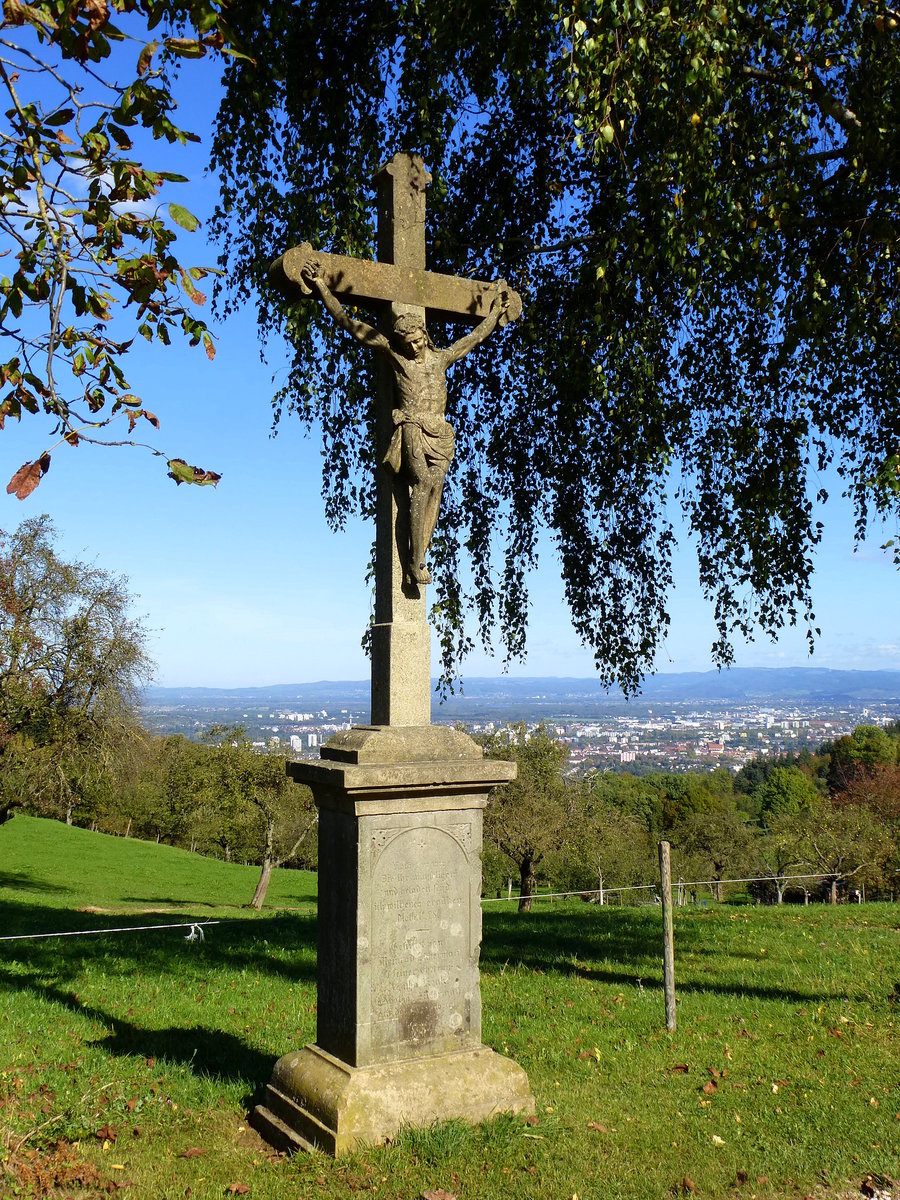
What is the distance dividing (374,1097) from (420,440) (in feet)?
11.1

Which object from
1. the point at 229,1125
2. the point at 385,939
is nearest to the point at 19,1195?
the point at 229,1125

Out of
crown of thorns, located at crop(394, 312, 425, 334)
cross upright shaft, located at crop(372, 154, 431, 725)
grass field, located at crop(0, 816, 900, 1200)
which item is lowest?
grass field, located at crop(0, 816, 900, 1200)

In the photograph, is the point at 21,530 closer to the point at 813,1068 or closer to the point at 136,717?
the point at 136,717

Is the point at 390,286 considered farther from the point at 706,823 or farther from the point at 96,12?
the point at 706,823

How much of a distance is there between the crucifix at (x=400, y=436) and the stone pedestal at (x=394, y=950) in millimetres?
344

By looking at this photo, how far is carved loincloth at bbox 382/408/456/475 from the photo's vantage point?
539 cm

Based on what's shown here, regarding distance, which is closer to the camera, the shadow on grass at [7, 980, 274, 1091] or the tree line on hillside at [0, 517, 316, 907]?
the shadow on grass at [7, 980, 274, 1091]

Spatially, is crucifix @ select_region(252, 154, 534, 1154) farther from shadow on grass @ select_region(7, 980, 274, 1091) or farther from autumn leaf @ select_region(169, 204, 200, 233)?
autumn leaf @ select_region(169, 204, 200, 233)

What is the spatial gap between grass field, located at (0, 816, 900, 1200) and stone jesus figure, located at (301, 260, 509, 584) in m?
3.04

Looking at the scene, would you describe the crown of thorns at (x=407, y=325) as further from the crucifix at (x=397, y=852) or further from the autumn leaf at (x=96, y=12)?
the autumn leaf at (x=96, y=12)

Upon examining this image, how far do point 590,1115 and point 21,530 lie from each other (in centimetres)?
1900

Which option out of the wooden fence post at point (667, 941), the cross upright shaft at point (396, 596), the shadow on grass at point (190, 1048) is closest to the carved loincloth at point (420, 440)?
the cross upright shaft at point (396, 596)

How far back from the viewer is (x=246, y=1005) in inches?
314

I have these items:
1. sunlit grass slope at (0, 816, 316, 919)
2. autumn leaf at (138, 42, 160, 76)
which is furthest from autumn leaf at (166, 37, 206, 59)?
sunlit grass slope at (0, 816, 316, 919)
